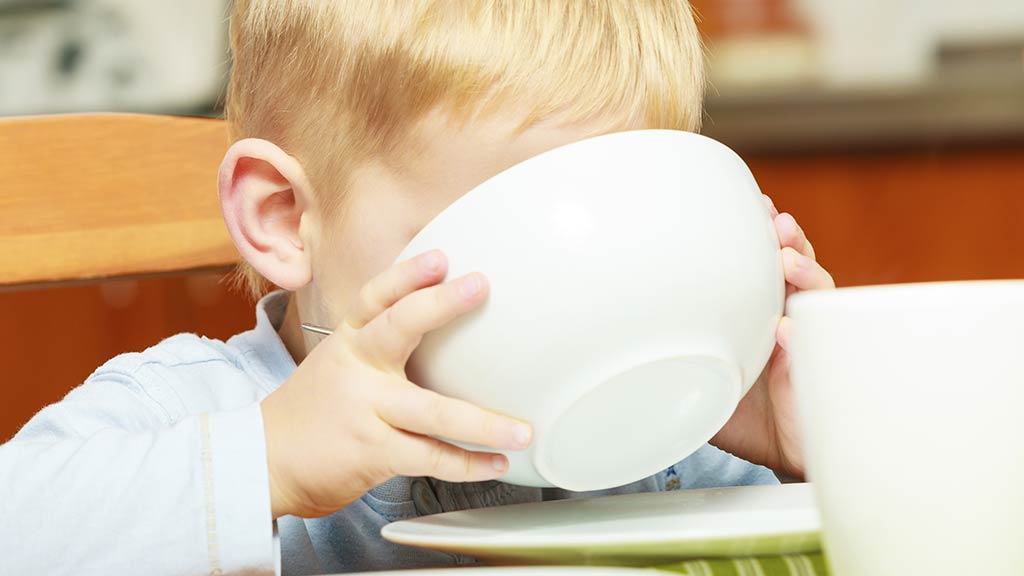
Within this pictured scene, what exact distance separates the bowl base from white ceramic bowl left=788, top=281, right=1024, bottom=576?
0.50 feet

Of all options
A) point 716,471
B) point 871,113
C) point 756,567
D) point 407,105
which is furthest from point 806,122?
point 756,567

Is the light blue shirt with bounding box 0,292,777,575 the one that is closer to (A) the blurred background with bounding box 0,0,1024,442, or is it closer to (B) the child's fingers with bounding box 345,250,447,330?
(B) the child's fingers with bounding box 345,250,447,330

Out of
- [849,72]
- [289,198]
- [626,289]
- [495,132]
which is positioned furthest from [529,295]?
[849,72]

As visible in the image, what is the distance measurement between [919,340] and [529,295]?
0.59 ft

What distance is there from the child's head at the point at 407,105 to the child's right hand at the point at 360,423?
15 centimetres

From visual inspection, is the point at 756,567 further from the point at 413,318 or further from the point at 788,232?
the point at 788,232

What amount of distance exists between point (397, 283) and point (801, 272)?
32 cm

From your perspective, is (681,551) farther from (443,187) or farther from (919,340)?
(443,187)

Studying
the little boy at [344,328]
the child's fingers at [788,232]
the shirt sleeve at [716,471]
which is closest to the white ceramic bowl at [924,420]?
the little boy at [344,328]

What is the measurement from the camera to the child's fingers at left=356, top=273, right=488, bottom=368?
0.50 metres

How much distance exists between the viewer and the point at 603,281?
0.49 meters

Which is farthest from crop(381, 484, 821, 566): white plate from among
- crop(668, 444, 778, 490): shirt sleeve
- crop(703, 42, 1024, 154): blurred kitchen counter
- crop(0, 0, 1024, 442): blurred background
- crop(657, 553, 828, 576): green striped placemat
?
crop(703, 42, 1024, 154): blurred kitchen counter

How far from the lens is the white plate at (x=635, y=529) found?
1.53 feet

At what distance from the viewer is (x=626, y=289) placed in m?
0.49
